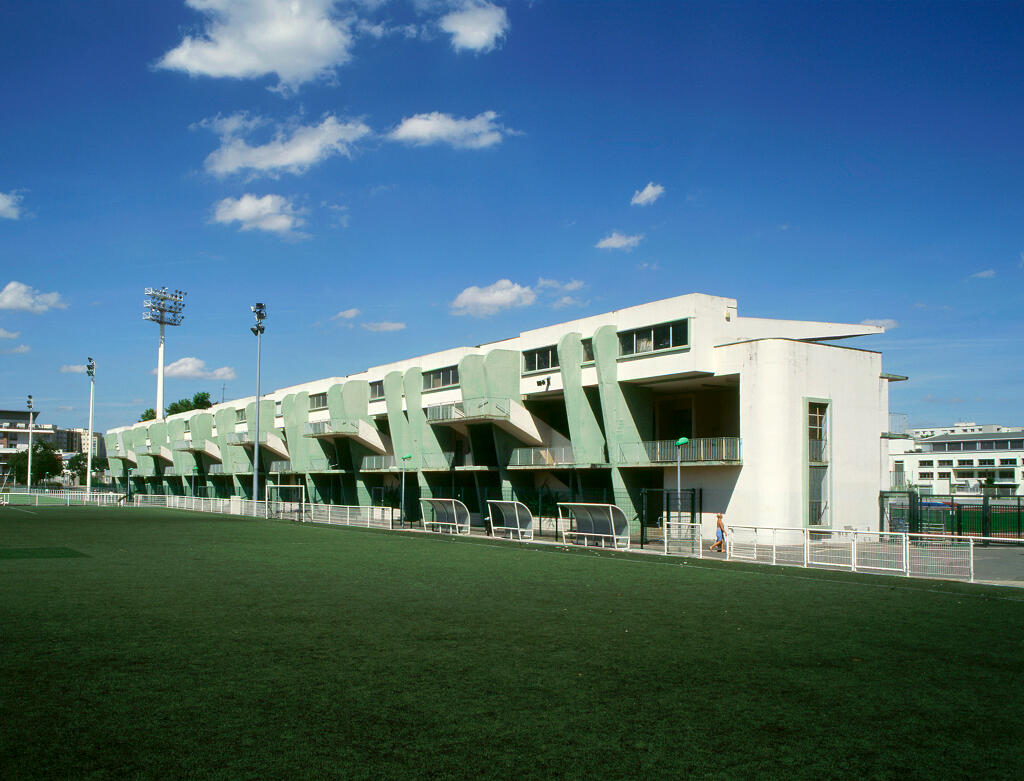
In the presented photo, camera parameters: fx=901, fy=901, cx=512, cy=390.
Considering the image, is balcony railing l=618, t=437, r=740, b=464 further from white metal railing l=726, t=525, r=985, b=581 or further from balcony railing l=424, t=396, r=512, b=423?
white metal railing l=726, t=525, r=985, b=581

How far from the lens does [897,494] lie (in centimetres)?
3469

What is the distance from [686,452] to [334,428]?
2964 cm

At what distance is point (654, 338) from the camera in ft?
120

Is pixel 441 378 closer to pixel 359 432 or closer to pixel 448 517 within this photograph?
pixel 359 432

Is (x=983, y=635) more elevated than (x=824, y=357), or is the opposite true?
(x=824, y=357)

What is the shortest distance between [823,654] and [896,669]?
911 millimetres

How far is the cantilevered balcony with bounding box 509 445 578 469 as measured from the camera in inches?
1662

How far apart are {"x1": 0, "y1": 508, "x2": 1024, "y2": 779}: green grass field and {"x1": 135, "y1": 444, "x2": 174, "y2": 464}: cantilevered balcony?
83.7m

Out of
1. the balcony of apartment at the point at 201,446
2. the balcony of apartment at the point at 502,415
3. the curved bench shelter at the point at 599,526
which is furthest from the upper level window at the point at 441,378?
the balcony of apartment at the point at 201,446

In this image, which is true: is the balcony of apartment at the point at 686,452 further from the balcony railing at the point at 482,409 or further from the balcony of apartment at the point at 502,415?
the balcony railing at the point at 482,409

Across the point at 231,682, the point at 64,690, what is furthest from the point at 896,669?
the point at 64,690

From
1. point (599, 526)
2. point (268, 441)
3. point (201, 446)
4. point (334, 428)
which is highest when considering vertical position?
point (334, 428)

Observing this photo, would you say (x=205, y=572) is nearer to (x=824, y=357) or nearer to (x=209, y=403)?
(x=824, y=357)

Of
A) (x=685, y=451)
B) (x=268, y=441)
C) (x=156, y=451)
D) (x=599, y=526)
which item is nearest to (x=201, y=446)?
(x=268, y=441)
